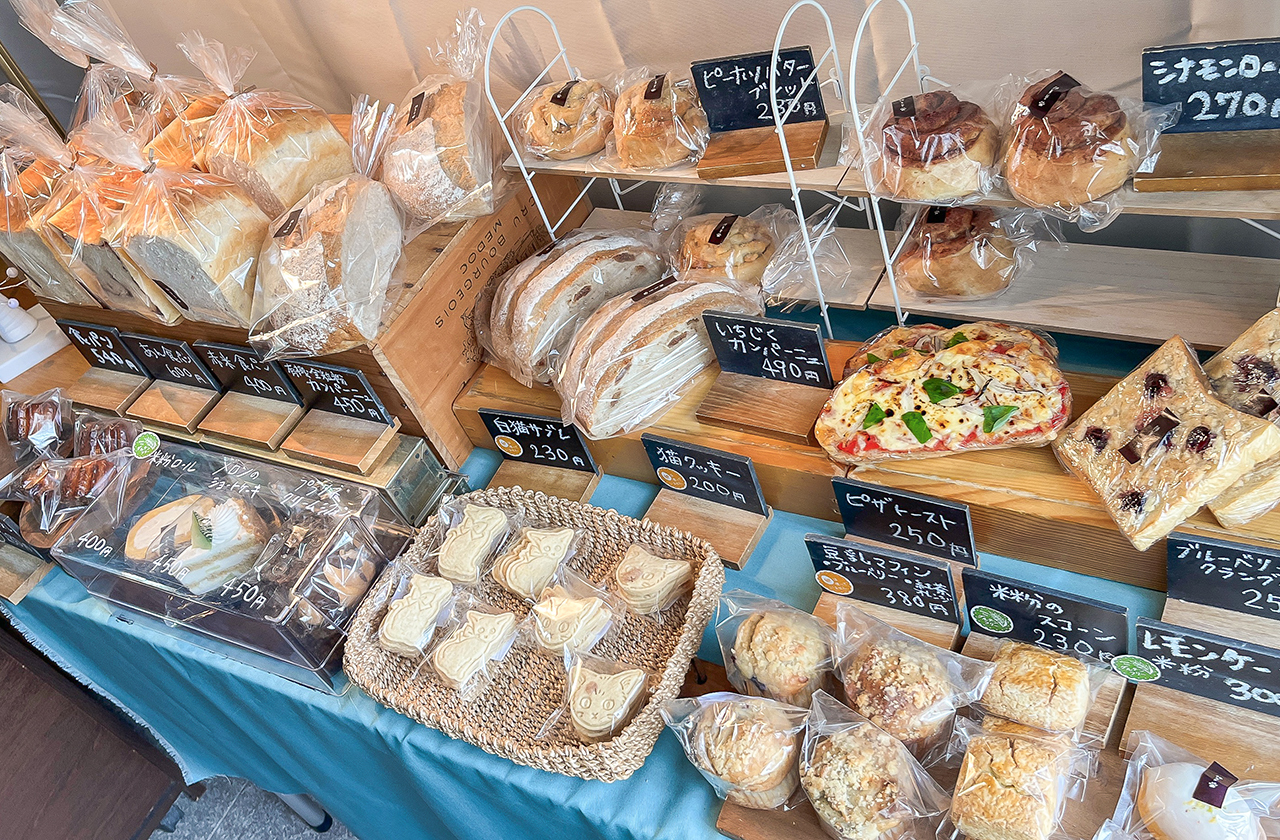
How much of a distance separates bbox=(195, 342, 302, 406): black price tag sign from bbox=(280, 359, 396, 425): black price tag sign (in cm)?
3

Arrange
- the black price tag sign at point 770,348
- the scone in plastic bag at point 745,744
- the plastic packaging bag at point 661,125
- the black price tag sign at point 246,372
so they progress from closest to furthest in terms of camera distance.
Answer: the scone in plastic bag at point 745,744, the black price tag sign at point 770,348, the plastic packaging bag at point 661,125, the black price tag sign at point 246,372

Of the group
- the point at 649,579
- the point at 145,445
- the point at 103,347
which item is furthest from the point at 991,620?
the point at 103,347

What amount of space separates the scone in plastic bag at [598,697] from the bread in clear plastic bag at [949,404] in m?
0.56

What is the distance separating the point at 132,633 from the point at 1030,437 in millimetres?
2114

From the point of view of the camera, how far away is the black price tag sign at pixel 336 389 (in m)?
1.95

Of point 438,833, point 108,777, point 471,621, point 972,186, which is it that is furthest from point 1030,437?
point 108,777

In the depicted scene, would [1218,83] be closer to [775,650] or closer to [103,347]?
[775,650]

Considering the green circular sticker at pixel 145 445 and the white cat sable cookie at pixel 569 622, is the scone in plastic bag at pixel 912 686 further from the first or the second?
the green circular sticker at pixel 145 445

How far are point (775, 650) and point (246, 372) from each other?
1.54 m

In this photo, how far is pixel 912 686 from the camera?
4.27 ft

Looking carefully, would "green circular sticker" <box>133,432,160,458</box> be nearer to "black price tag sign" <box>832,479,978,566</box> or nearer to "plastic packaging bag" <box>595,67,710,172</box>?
"plastic packaging bag" <box>595,67,710,172</box>

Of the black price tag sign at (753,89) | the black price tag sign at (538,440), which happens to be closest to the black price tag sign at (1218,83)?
the black price tag sign at (753,89)

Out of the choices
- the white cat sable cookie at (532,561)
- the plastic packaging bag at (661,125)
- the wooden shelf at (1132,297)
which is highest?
the plastic packaging bag at (661,125)

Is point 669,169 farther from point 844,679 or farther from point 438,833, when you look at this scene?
point 438,833
